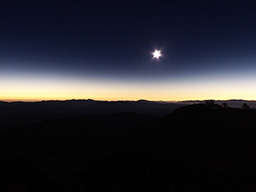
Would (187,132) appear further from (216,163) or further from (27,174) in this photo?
(27,174)

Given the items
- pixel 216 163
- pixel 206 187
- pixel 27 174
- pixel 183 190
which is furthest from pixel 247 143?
pixel 27 174

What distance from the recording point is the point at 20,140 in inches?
2749

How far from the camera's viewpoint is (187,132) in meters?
42.3

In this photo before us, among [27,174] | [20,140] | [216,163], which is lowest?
[20,140]

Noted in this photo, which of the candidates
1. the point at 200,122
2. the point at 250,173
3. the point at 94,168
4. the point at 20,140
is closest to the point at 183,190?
the point at 250,173

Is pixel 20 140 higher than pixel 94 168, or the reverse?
pixel 94 168

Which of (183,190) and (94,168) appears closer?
(183,190)

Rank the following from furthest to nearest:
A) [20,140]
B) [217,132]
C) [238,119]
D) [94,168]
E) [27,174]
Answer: [20,140], [238,119], [217,132], [94,168], [27,174]

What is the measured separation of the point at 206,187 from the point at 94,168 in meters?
15.8

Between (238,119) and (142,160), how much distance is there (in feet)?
125

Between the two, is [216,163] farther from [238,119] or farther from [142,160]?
[238,119]

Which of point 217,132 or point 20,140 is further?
point 20,140

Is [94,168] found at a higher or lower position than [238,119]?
lower

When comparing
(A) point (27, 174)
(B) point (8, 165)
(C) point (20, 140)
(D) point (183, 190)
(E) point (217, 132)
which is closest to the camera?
(D) point (183, 190)
